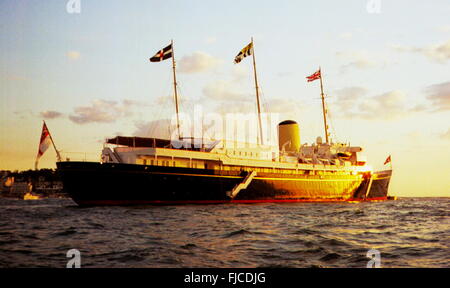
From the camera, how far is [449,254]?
485 inches

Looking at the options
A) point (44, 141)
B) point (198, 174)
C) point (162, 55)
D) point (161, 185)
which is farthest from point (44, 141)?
point (162, 55)

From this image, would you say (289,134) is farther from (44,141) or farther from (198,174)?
(44,141)

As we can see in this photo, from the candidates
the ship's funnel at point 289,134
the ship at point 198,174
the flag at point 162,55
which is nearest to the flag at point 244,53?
the ship at point 198,174

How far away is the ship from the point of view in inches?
1284

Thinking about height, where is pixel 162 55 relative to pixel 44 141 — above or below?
above

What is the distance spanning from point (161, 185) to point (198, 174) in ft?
13.2

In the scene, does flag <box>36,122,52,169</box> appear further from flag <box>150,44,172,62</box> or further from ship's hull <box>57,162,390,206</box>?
flag <box>150,44,172,62</box>

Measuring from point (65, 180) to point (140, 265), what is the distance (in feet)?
81.3

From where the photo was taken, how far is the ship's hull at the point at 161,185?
3234 cm

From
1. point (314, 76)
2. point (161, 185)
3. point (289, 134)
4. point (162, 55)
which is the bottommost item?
point (161, 185)

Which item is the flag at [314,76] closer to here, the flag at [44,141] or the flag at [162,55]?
the flag at [162,55]

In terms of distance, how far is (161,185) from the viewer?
34.9m

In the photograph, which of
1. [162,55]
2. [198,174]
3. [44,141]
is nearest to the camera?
[44,141]
